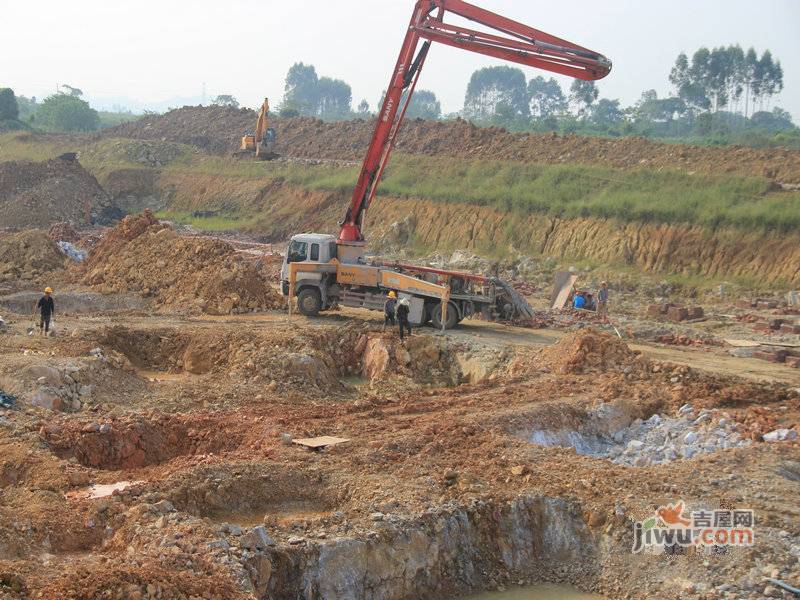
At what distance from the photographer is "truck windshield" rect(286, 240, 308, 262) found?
22328 millimetres

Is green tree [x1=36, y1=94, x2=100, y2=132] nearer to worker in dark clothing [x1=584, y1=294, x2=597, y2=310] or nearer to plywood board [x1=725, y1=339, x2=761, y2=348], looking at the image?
worker in dark clothing [x1=584, y1=294, x2=597, y2=310]

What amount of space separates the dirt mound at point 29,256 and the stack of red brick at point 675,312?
17.9 meters

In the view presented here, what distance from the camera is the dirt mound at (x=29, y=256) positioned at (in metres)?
27.8

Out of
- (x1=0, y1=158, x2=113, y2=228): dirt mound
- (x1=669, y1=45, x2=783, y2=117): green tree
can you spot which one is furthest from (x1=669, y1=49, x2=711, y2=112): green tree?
(x1=0, y1=158, x2=113, y2=228): dirt mound

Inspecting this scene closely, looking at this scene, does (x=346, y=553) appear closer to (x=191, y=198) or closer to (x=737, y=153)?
(x=737, y=153)

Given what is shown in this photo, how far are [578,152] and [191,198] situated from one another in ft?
74.3

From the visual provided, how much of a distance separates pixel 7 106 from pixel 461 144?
4563cm

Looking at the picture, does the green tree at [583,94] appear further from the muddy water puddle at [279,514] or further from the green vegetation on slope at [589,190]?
the muddy water puddle at [279,514]

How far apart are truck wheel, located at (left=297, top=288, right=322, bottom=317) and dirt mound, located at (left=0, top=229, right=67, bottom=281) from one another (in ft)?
32.1

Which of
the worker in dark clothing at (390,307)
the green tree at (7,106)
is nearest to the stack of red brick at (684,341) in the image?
the worker in dark clothing at (390,307)

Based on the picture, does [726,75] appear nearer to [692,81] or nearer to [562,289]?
[692,81]

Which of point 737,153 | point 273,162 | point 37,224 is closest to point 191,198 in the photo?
point 273,162

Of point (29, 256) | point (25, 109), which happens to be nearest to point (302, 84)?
point (25, 109)

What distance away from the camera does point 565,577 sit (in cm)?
1102
